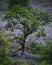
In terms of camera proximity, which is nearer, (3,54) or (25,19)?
(3,54)

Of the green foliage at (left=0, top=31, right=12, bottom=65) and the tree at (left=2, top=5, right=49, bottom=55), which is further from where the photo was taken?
the tree at (left=2, top=5, right=49, bottom=55)

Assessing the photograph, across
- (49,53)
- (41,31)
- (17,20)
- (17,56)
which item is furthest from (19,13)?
(49,53)

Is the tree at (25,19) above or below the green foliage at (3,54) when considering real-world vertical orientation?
below

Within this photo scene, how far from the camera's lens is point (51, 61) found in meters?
5.42

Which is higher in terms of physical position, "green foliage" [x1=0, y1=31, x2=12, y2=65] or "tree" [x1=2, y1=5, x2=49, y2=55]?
"green foliage" [x1=0, y1=31, x2=12, y2=65]

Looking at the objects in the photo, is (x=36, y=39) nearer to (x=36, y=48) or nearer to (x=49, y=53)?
(x=36, y=48)

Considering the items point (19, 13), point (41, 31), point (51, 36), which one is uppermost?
point (19, 13)

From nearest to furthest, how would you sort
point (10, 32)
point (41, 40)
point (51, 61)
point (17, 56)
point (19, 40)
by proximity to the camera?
point (51, 61)
point (17, 56)
point (19, 40)
point (41, 40)
point (10, 32)

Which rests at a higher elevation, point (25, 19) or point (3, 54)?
point (3, 54)

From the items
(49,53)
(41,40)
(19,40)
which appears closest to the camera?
(49,53)

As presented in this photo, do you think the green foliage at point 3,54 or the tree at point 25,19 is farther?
the tree at point 25,19

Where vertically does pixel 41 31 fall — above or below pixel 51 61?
below

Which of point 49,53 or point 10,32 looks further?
point 10,32

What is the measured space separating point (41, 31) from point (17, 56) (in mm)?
1286
